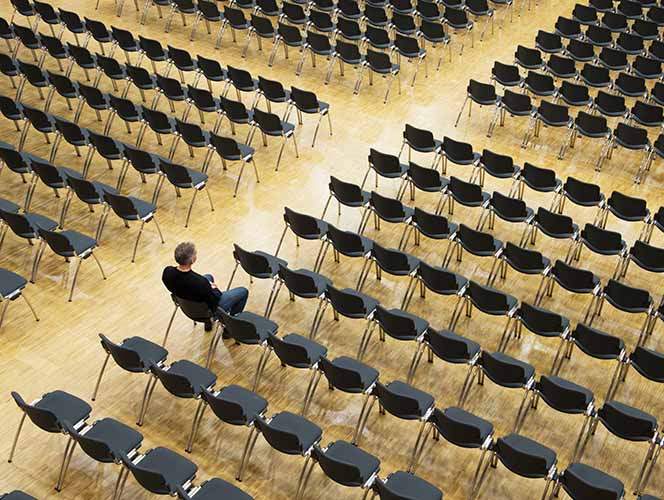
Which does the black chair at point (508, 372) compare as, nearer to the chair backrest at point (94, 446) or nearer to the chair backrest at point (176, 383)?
the chair backrest at point (176, 383)

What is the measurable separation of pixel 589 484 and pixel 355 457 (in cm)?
180

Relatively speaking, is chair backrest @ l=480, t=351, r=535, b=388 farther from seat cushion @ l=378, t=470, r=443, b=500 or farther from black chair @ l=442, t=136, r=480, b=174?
black chair @ l=442, t=136, r=480, b=174

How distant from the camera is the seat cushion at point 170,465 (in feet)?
21.7

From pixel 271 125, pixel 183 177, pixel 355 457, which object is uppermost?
pixel 271 125

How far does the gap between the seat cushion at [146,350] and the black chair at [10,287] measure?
1.53m

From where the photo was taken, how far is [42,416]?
6.89 metres

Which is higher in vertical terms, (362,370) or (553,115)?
(553,115)

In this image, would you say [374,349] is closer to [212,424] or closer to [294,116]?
[212,424]

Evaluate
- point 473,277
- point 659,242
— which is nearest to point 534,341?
point 473,277

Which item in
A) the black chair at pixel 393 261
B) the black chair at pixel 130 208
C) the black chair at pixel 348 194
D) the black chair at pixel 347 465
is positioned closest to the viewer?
the black chair at pixel 347 465

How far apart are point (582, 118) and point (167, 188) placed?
5641mm

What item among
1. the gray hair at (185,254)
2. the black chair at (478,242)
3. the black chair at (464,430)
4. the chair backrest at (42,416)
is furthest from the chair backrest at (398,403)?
the chair backrest at (42,416)

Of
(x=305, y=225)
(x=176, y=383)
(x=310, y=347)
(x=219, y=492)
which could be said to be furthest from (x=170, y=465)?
(x=305, y=225)

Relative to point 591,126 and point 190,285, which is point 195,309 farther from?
point 591,126
